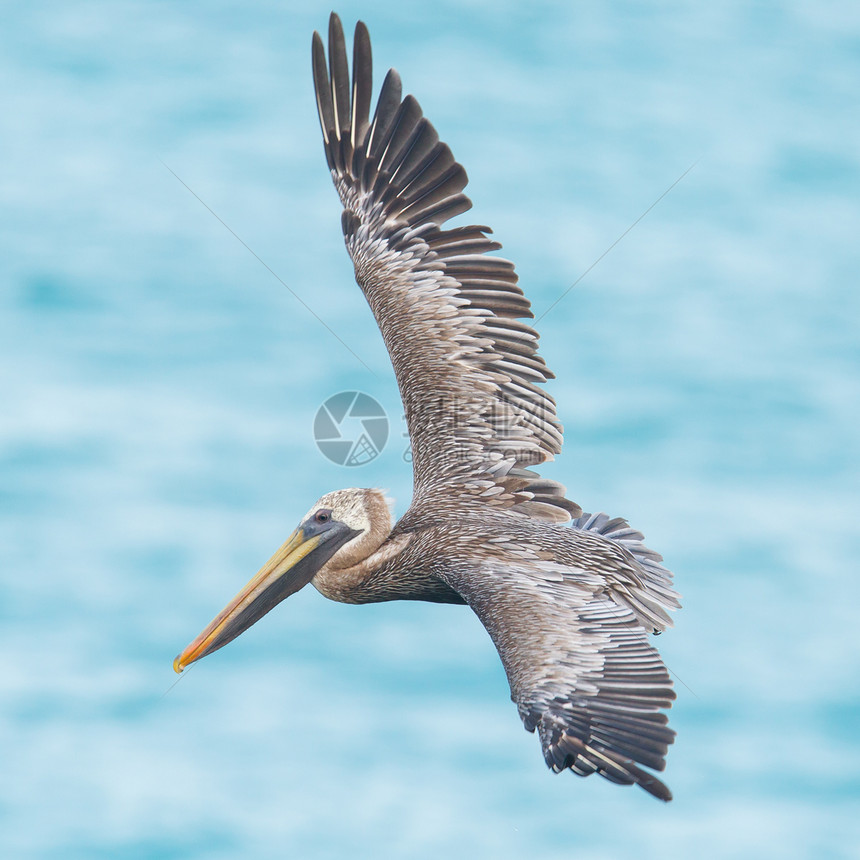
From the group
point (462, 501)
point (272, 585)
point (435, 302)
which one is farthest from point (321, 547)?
point (435, 302)

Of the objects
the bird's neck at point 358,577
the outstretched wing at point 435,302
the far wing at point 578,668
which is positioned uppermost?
the outstretched wing at point 435,302

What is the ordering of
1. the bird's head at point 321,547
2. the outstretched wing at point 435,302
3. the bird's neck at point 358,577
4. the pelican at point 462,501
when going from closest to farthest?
the pelican at point 462,501 < the bird's neck at point 358,577 < the bird's head at point 321,547 < the outstretched wing at point 435,302

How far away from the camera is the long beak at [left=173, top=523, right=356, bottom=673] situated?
1249 centimetres

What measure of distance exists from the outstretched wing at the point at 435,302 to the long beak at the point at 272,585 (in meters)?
0.94

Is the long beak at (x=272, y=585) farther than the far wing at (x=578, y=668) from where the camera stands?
Yes

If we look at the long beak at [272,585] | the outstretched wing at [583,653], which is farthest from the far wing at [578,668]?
the long beak at [272,585]

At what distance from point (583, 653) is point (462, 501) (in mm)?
2350

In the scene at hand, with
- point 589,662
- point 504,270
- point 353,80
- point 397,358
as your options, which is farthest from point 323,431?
point 589,662

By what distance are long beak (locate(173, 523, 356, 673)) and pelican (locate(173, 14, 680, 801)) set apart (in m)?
0.01

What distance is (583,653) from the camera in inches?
415

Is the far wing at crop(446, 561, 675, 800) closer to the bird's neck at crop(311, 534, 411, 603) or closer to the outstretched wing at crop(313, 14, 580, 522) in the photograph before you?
the bird's neck at crop(311, 534, 411, 603)

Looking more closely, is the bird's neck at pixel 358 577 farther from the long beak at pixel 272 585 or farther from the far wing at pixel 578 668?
the far wing at pixel 578 668

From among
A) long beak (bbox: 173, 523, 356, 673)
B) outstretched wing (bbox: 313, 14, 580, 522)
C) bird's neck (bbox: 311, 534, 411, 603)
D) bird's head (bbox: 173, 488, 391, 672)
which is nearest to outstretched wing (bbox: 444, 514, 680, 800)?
bird's neck (bbox: 311, 534, 411, 603)

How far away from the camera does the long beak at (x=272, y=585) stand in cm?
1249
